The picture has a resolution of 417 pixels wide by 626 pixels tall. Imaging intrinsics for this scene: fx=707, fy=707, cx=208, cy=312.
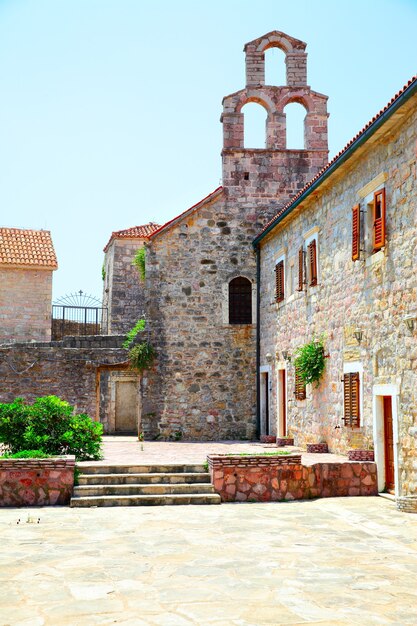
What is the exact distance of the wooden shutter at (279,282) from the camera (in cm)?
1750

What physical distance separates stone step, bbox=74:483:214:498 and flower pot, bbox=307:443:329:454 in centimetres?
331

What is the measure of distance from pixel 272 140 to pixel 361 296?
8891 mm

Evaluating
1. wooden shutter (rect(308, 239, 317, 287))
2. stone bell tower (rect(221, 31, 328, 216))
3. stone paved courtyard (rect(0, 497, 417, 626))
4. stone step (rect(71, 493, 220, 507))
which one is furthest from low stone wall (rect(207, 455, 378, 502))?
stone bell tower (rect(221, 31, 328, 216))

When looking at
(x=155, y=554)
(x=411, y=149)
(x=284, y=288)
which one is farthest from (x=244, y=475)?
(x=284, y=288)

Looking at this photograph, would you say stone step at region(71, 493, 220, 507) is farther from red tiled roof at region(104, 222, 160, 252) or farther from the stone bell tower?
red tiled roof at region(104, 222, 160, 252)

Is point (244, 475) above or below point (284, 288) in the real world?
below

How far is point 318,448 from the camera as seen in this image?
13.9 m

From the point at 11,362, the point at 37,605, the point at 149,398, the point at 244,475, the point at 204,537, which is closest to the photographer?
the point at 37,605

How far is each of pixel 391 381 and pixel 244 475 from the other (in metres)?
2.73

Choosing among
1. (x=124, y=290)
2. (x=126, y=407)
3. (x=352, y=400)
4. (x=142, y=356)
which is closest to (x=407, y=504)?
(x=352, y=400)

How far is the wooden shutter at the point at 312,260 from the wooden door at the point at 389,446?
4108 millimetres

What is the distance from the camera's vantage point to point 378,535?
8.24 meters

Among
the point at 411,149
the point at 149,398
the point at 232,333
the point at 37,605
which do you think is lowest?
the point at 37,605

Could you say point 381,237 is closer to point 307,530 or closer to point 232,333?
point 307,530
